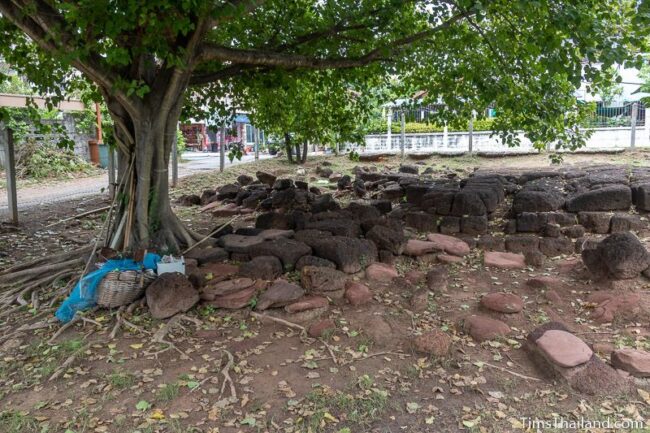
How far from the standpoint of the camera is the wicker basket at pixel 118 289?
4586 millimetres

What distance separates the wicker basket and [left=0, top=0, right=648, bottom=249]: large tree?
1012mm

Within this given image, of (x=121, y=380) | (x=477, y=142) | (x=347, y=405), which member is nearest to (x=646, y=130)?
(x=477, y=142)

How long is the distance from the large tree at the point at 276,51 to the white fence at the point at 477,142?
7.30 m

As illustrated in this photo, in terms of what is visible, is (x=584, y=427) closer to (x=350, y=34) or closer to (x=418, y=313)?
(x=418, y=313)

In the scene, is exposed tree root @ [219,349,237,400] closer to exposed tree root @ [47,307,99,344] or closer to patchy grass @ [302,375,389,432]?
patchy grass @ [302,375,389,432]

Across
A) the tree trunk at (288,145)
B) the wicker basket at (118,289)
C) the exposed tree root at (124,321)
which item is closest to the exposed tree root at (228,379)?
the exposed tree root at (124,321)

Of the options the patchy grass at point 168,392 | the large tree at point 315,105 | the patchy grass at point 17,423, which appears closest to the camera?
the patchy grass at point 17,423

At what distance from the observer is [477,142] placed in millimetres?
18141

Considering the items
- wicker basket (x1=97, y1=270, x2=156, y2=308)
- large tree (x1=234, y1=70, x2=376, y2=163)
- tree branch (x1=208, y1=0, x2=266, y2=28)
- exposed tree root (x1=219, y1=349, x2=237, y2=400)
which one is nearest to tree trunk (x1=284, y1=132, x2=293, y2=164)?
large tree (x1=234, y1=70, x2=376, y2=163)

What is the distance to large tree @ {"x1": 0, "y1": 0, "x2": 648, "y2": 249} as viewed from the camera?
4465mm

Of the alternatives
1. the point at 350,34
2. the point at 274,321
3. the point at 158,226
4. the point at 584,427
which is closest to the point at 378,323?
the point at 274,321

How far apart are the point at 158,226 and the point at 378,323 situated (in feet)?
9.39

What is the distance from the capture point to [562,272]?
5.50 m

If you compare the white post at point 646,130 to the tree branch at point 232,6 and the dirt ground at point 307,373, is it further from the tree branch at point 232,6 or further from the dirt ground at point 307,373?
the tree branch at point 232,6
